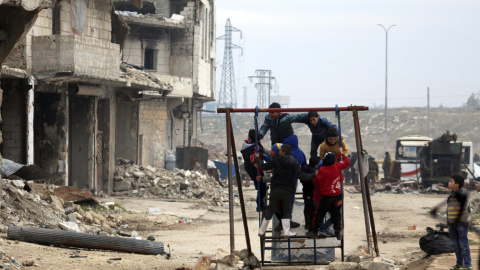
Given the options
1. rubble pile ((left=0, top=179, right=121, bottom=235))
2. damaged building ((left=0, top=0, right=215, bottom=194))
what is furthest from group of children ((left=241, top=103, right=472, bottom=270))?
rubble pile ((left=0, top=179, right=121, bottom=235))

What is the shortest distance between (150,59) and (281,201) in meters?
28.9

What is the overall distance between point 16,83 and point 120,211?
3.84 metres

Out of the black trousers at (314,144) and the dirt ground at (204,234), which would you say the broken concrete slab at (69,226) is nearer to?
the dirt ground at (204,234)

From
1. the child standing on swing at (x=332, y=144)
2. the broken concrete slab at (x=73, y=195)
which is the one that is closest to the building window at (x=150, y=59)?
the broken concrete slab at (x=73, y=195)

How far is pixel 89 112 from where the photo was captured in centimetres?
2123

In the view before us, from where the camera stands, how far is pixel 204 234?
47.8 ft

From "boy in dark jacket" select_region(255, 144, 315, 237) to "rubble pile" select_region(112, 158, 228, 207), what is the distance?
45.3ft

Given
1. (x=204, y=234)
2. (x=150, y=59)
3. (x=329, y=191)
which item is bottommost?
(x=204, y=234)

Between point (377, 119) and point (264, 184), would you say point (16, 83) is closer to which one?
point (264, 184)

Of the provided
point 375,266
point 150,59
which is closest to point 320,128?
point 375,266

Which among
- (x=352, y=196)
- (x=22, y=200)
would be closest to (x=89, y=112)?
(x=22, y=200)

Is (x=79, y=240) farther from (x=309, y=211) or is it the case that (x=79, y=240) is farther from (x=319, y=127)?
(x=319, y=127)

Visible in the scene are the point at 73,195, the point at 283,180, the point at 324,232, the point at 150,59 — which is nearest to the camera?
the point at 283,180

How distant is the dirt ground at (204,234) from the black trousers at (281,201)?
1717mm
